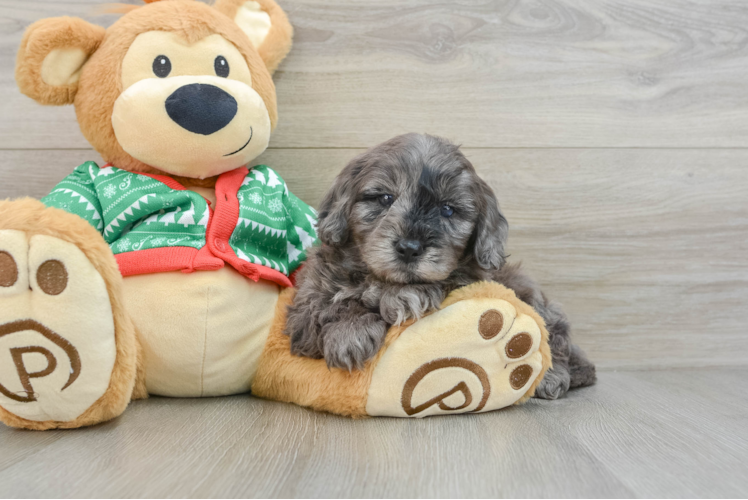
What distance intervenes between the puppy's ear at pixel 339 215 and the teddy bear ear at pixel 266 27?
23.1 inches

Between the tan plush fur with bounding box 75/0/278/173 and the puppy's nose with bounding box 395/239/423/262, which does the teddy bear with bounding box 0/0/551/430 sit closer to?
the tan plush fur with bounding box 75/0/278/173

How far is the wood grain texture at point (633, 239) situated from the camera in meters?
2.12

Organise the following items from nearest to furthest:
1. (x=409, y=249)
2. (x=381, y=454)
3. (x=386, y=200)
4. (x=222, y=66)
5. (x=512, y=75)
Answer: (x=381, y=454) < (x=409, y=249) < (x=386, y=200) < (x=222, y=66) < (x=512, y=75)

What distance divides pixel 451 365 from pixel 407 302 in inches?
7.7

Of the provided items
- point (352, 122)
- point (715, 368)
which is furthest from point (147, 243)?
point (715, 368)

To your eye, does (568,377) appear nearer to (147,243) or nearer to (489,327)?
(489,327)

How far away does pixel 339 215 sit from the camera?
1.52m

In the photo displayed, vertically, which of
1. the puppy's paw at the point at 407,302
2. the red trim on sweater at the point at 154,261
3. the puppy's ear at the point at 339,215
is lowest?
the puppy's paw at the point at 407,302

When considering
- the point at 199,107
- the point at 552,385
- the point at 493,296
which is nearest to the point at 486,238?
the point at 493,296

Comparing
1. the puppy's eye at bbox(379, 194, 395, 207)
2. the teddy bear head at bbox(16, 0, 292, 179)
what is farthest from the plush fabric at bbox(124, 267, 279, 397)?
the puppy's eye at bbox(379, 194, 395, 207)

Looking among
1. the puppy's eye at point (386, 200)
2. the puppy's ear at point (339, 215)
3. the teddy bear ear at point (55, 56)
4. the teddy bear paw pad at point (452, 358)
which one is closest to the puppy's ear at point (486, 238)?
the teddy bear paw pad at point (452, 358)

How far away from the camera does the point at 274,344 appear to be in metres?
1.57

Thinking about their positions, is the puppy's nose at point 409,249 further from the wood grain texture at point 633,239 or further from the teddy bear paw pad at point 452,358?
the wood grain texture at point 633,239

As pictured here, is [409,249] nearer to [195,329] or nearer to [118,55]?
[195,329]
